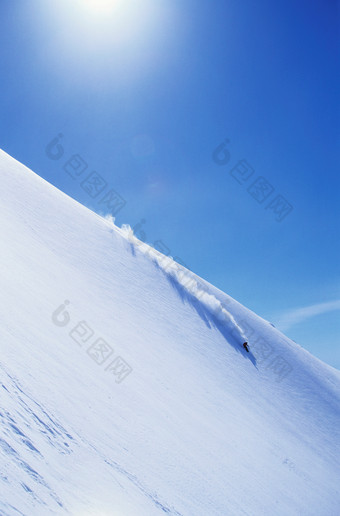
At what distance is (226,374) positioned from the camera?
1061cm

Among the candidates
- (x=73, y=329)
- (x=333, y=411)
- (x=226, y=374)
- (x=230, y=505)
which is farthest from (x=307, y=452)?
(x=73, y=329)

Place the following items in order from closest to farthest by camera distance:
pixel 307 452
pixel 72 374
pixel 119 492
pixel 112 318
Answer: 1. pixel 119 492
2. pixel 72 374
3. pixel 112 318
4. pixel 307 452

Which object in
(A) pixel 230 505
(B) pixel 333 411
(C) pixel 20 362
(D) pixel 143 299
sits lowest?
(C) pixel 20 362

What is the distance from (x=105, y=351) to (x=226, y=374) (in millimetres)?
5674

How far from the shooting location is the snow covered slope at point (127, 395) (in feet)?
10.2

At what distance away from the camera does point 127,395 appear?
550 centimetres

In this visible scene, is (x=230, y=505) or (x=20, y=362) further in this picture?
(x=230, y=505)

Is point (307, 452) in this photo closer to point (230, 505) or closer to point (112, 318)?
point (230, 505)

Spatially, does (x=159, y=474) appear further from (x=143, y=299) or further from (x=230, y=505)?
(x=143, y=299)

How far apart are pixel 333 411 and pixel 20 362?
46.6 feet

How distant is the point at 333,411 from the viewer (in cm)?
1375

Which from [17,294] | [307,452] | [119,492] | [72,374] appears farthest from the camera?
[307,452]

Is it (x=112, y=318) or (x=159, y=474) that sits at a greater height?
(x=112, y=318)

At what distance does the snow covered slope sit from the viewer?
3109 millimetres
